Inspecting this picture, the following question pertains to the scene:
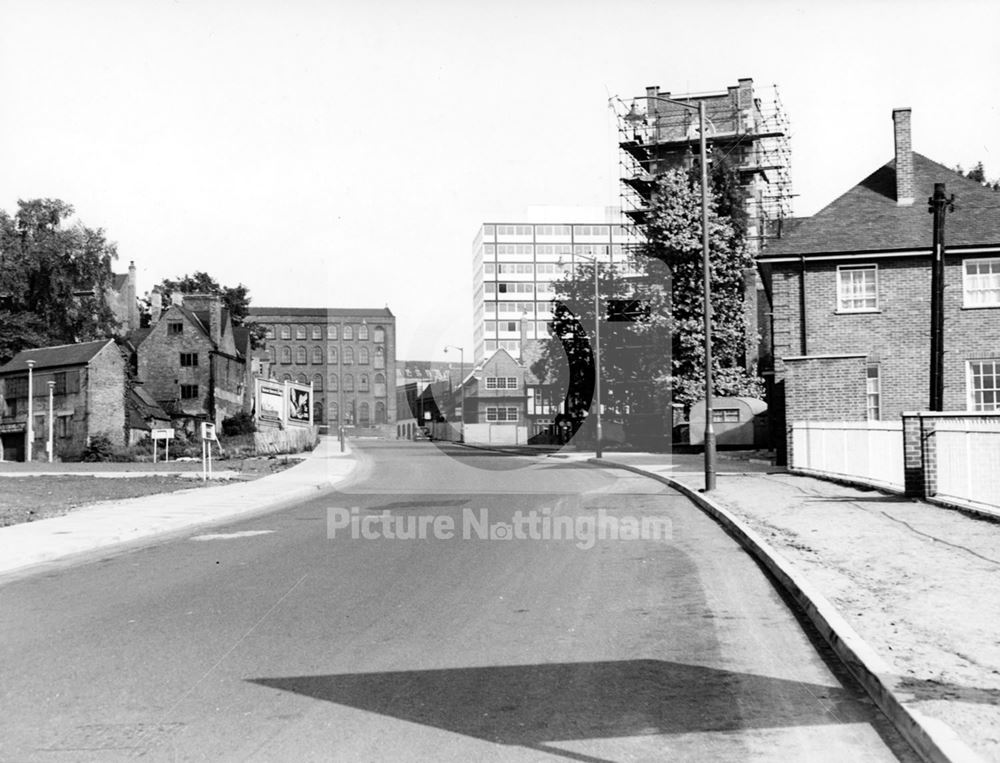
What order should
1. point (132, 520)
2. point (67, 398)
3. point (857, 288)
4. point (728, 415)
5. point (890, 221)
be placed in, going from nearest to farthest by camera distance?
point (132, 520) → point (857, 288) → point (890, 221) → point (728, 415) → point (67, 398)

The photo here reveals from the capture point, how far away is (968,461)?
15.1m

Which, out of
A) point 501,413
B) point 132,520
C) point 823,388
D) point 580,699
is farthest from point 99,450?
point 580,699

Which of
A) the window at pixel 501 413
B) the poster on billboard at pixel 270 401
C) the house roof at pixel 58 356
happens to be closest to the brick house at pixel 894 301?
the poster on billboard at pixel 270 401

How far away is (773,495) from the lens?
781 inches

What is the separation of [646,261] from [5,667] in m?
46.3

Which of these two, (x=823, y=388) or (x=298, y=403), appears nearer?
(x=823, y=388)

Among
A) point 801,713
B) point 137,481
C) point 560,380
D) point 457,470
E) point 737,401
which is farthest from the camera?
point 560,380

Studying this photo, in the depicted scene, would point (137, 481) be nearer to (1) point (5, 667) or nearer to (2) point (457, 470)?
(2) point (457, 470)

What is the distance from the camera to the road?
17.1 ft

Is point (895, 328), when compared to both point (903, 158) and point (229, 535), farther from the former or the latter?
point (229, 535)

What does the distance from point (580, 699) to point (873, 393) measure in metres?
28.4

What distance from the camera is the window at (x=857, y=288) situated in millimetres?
32562

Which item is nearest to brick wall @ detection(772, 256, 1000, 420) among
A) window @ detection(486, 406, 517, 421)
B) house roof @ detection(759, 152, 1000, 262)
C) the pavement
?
house roof @ detection(759, 152, 1000, 262)

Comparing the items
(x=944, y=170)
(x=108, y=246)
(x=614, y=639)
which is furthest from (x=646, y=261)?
(x=108, y=246)
